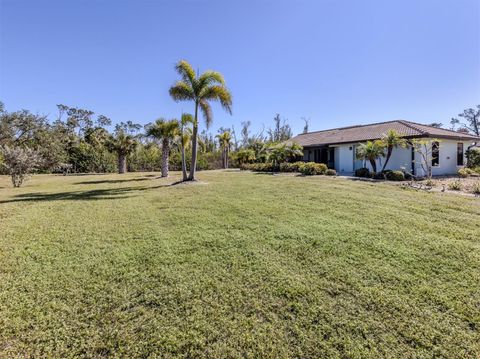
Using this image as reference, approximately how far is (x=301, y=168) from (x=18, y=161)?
17.1m

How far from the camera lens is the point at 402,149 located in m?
17.3

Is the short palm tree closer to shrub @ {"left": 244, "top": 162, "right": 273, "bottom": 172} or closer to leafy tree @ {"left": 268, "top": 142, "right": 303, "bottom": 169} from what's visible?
shrub @ {"left": 244, "top": 162, "right": 273, "bottom": 172}

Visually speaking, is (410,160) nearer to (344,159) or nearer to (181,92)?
(344,159)

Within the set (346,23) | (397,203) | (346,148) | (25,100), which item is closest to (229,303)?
(397,203)

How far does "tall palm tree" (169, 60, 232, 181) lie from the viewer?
44.2 ft

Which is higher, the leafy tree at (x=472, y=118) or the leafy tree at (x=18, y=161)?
the leafy tree at (x=472, y=118)

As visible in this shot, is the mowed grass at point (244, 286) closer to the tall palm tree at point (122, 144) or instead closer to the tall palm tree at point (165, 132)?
the tall palm tree at point (165, 132)

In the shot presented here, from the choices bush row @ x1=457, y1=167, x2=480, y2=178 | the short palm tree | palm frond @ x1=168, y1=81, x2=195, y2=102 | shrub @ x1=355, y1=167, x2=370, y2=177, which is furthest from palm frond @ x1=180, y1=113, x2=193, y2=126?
bush row @ x1=457, y1=167, x2=480, y2=178

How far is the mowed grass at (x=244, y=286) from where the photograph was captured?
2631 mm

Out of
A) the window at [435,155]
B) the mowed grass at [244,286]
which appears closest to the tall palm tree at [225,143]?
the window at [435,155]

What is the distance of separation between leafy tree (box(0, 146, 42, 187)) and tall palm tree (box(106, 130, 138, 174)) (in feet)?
37.3

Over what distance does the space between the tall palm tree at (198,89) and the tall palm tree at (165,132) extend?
2.60m

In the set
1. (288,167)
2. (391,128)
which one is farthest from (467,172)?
(288,167)

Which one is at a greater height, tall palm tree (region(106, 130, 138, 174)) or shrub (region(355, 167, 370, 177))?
tall palm tree (region(106, 130, 138, 174))
